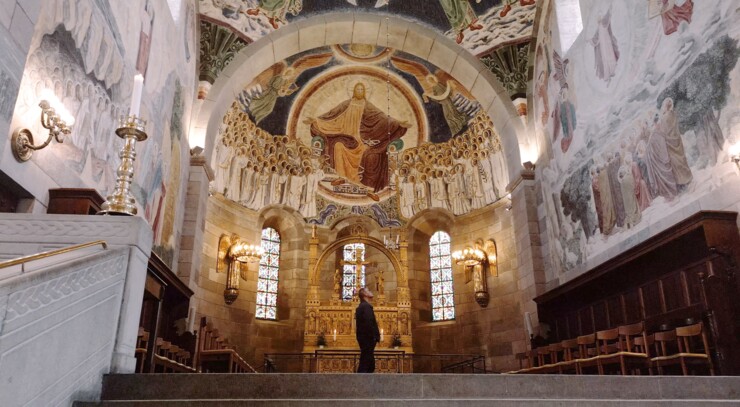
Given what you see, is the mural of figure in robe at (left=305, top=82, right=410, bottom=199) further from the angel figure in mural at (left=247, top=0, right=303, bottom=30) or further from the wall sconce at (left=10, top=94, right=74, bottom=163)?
the wall sconce at (left=10, top=94, right=74, bottom=163)

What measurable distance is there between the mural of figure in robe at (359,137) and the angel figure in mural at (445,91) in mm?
1472

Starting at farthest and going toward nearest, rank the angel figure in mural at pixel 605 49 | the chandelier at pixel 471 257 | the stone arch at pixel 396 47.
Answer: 1. the chandelier at pixel 471 257
2. the stone arch at pixel 396 47
3. the angel figure in mural at pixel 605 49

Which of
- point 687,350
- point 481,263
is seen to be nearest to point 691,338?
point 687,350

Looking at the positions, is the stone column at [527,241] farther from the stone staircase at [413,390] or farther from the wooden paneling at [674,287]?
the stone staircase at [413,390]

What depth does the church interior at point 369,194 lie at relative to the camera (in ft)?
14.8

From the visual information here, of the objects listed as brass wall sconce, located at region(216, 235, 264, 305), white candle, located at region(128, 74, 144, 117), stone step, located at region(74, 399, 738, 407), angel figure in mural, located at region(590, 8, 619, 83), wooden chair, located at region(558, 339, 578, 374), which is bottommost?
stone step, located at region(74, 399, 738, 407)

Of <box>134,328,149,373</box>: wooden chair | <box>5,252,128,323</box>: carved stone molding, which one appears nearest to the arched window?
<box>134,328,149,373</box>: wooden chair

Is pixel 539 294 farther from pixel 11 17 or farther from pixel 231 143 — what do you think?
pixel 11 17

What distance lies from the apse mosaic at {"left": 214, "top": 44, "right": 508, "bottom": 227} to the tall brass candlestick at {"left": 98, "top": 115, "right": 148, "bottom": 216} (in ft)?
35.6

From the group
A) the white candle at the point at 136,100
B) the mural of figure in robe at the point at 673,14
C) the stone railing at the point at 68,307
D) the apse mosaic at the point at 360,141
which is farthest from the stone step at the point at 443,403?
the apse mosaic at the point at 360,141

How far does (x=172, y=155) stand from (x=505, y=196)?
8.98 m

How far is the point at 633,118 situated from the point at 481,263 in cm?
763

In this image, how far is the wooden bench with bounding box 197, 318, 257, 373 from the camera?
11781 mm

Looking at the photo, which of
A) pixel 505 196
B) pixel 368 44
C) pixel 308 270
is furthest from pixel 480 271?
pixel 368 44
